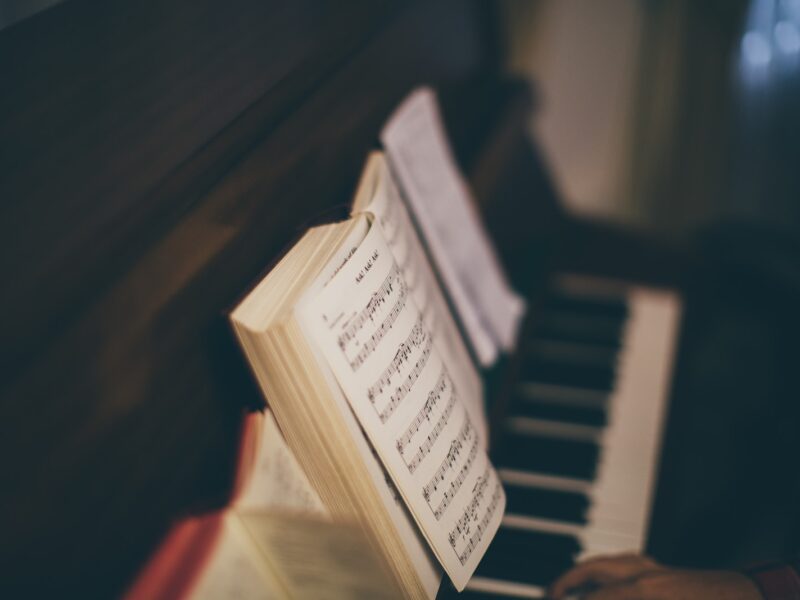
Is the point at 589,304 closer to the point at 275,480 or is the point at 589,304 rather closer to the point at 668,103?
the point at 275,480

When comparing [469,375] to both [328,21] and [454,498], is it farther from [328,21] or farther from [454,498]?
[328,21]

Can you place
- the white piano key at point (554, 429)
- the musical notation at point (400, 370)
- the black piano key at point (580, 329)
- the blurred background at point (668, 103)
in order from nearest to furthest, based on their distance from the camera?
1. the musical notation at point (400, 370)
2. the white piano key at point (554, 429)
3. the black piano key at point (580, 329)
4. the blurred background at point (668, 103)

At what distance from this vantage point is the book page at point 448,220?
1.04m

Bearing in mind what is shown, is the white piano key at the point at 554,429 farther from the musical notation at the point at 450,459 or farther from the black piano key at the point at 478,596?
the musical notation at the point at 450,459

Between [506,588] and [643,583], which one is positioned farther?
[506,588]

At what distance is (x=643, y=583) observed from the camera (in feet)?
2.80

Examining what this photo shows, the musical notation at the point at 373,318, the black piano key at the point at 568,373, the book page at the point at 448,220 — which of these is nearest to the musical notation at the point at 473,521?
the musical notation at the point at 373,318

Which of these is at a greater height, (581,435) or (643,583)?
(581,435)

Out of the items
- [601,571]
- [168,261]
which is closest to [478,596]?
[601,571]

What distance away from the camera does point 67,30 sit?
622 mm

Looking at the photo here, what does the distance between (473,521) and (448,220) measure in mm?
532

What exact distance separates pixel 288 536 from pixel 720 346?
1813mm

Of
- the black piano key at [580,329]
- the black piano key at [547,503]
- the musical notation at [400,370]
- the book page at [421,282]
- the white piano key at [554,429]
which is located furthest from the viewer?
the black piano key at [580,329]

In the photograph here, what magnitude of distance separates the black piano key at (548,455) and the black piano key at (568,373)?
0.49 ft
